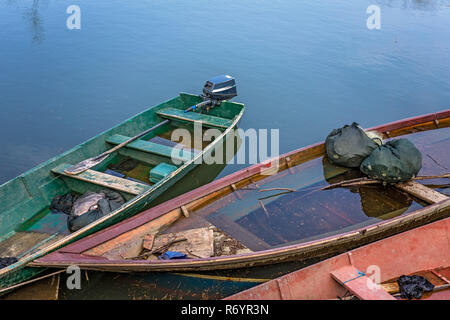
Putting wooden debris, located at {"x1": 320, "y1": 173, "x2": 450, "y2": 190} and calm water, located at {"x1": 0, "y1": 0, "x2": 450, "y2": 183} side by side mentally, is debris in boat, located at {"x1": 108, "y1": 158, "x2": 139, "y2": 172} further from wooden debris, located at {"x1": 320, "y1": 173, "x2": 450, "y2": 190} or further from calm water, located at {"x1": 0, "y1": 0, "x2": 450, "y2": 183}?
wooden debris, located at {"x1": 320, "y1": 173, "x2": 450, "y2": 190}

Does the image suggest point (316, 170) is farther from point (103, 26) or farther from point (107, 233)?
point (103, 26)

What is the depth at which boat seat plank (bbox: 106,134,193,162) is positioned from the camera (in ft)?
24.9

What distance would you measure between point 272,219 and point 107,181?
3.25 metres

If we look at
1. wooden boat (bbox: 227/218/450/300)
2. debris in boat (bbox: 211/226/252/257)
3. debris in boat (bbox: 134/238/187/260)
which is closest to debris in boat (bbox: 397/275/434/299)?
wooden boat (bbox: 227/218/450/300)

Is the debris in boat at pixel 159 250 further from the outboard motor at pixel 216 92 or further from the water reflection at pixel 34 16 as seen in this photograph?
the water reflection at pixel 34 16

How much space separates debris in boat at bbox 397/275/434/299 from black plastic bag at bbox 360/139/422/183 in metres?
2.21

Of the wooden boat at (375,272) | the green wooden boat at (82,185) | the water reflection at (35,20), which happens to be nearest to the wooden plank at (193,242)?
the green wooden boat at (82,185)

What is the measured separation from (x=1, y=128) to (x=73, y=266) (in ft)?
23.4

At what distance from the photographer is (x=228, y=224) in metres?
6.38

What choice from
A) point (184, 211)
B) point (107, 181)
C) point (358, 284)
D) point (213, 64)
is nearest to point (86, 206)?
point (107, 181)

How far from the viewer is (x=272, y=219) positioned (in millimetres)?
6582

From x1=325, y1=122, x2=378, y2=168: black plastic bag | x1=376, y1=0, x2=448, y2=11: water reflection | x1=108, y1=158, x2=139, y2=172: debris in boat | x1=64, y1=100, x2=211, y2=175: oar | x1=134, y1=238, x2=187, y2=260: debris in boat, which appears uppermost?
x1=376, y1=0, x2=448, y2=11: water reflection

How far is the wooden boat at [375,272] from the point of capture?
4773 millimetres
